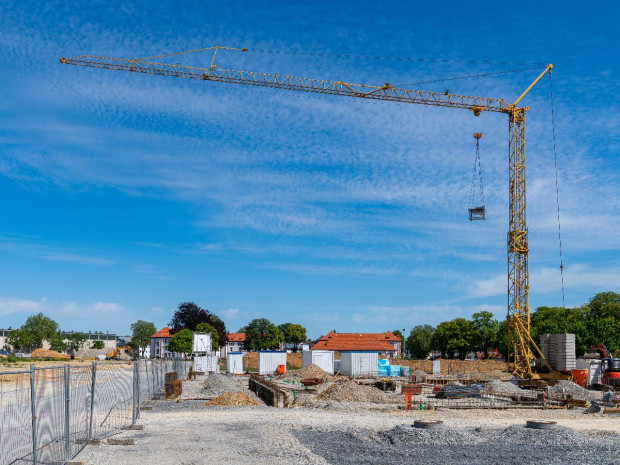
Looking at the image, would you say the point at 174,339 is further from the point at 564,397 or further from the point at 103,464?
the point at 103,464

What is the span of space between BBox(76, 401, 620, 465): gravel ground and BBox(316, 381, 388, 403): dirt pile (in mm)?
6406

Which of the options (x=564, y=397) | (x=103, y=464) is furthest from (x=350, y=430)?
(x=564, y=397)

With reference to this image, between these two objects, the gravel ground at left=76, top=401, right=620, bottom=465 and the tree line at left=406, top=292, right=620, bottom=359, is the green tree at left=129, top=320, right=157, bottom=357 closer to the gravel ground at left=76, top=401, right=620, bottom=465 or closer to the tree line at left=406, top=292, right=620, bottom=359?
the tree line at left=406, top=292, right=620, bottom=359

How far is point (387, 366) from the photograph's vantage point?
61.9m

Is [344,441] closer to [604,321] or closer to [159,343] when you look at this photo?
[604,321]

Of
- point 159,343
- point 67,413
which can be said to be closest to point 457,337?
point 159,343

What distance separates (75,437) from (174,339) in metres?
83.2

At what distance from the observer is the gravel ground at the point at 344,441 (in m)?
16.3

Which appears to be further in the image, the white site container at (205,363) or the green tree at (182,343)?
the green tree at (182,343)

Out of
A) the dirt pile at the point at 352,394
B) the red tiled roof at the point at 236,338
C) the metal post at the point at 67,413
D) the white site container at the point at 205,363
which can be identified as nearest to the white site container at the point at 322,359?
the white site container at the point at 205,363

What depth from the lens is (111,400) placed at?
19766mm

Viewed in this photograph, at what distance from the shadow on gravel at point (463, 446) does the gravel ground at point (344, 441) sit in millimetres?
26

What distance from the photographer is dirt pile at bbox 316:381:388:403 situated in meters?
33.1

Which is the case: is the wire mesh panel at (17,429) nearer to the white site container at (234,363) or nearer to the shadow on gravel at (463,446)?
the shadow on gravel at (463,446)
